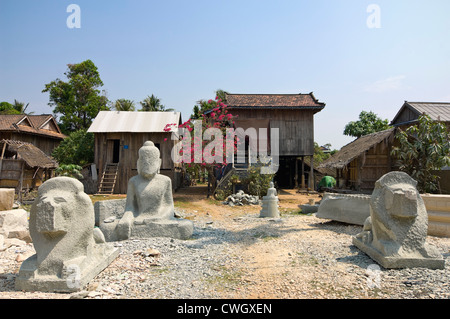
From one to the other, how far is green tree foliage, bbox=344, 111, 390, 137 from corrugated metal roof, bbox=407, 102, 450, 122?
A: 4959 millimetres

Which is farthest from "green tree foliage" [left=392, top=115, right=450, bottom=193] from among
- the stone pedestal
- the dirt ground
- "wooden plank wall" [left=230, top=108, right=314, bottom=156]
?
the dirt ground

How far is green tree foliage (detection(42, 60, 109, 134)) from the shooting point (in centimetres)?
2520

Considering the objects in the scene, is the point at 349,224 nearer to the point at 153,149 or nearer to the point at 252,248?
the point at 252,248

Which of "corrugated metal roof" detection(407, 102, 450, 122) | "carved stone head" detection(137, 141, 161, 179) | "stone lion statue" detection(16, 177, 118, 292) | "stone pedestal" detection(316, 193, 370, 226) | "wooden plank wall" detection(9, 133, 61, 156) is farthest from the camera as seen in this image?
"wooden plank wall" detection(9, 133, 61, 156)

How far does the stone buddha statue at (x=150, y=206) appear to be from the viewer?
605 centimetres

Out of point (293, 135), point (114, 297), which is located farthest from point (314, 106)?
point (114, 297)

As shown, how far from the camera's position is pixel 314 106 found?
16078 millimetres

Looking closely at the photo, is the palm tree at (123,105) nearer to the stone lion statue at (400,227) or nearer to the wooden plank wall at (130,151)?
the wooden plank wall at (130,151)

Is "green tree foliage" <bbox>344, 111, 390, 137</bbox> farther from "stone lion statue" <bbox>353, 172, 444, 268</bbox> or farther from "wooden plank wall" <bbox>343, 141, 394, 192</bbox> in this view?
"stone lion statue" <bbox>353, 172, 444, 268</bbox>

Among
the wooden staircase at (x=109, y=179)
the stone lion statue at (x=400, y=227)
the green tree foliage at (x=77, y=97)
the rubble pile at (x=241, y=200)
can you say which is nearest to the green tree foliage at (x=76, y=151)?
the wooden staircase at (x=109, y=179)

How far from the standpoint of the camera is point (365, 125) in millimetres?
25641

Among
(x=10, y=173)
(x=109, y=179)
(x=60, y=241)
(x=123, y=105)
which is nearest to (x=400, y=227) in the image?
(x=60, y=241)

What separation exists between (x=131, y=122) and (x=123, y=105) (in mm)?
10500

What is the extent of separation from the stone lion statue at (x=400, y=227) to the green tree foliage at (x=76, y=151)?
18.0m
